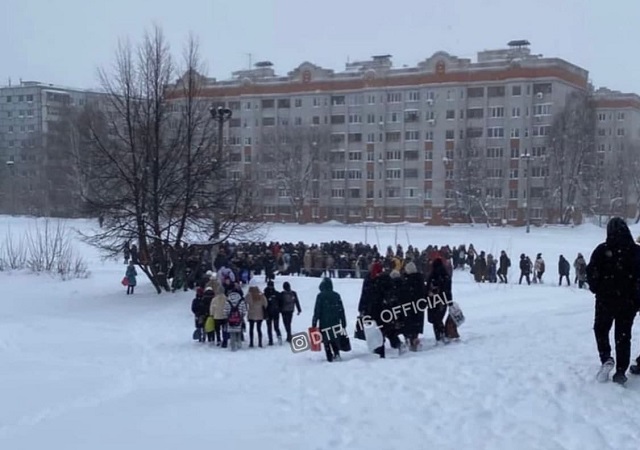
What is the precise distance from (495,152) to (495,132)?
6.79ft

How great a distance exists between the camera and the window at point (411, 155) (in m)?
79.5

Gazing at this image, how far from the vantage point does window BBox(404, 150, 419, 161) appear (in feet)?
261

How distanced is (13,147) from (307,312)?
102 metres

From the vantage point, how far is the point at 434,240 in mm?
51844

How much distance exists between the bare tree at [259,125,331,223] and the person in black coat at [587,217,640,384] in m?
69.9

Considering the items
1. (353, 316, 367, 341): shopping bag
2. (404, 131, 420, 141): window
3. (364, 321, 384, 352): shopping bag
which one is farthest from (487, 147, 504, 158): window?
(364, 321, 384, 352): shopping bag

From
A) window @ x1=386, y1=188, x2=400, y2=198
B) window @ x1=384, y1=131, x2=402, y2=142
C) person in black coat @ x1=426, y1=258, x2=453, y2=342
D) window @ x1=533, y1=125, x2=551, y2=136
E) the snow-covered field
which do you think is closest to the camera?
the snow-covered field

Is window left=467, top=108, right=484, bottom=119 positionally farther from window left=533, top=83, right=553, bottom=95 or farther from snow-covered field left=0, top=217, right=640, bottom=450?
snow-covered field left=0, top=217, right=640, bottom=450

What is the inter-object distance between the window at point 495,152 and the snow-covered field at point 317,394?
58.7m

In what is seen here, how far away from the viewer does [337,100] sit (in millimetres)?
83375

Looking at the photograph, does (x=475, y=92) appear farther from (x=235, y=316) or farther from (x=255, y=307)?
(x=235, y=316)

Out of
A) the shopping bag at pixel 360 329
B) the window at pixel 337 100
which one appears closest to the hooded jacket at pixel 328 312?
the shopping bag at pixel 360 329

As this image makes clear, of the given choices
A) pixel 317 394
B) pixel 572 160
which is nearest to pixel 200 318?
pixel 317 394

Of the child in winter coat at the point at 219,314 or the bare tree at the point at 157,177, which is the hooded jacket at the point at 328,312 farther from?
the bare tree at the point at 157,177
